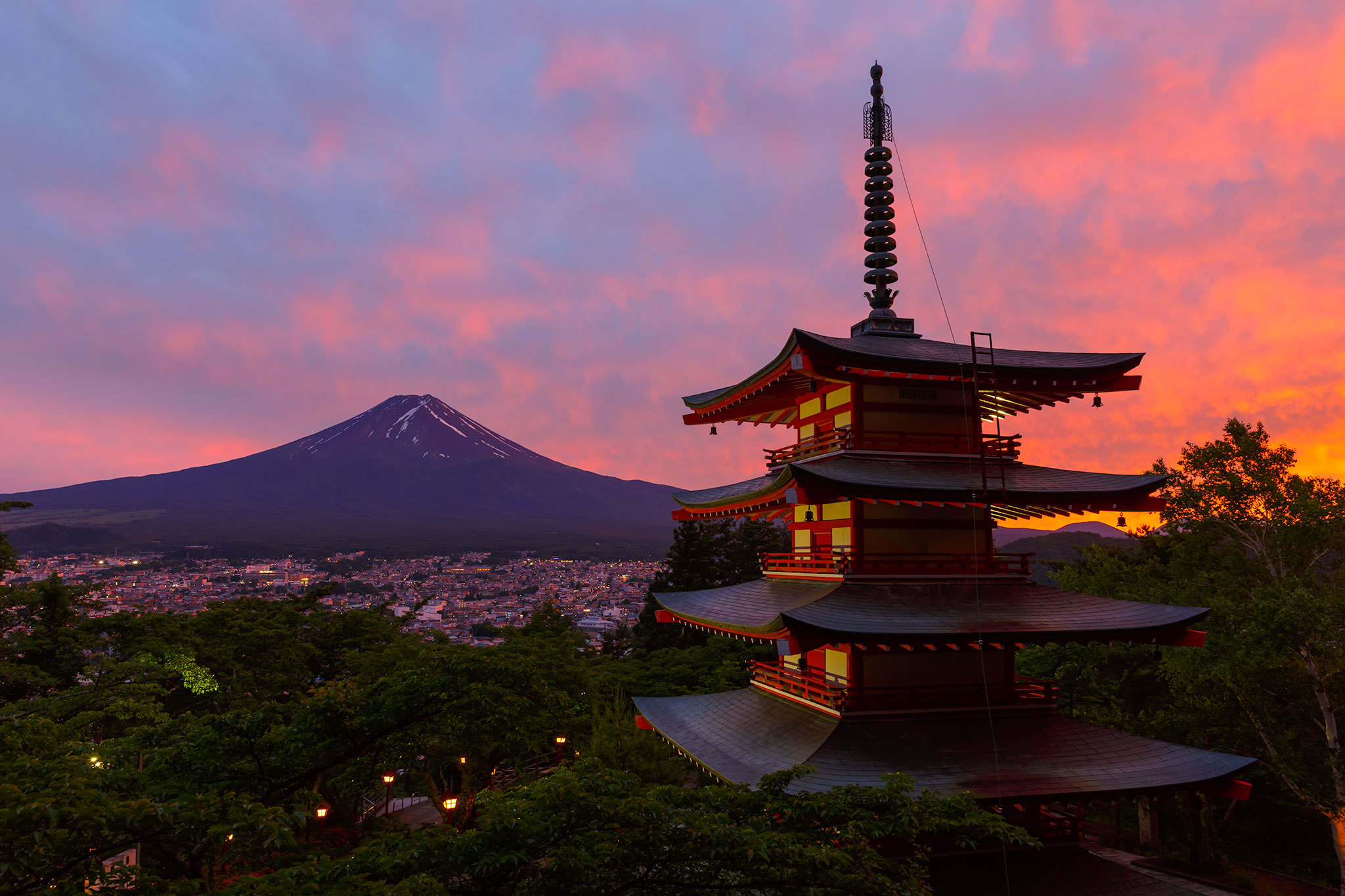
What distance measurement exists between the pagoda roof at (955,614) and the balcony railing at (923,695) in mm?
1378

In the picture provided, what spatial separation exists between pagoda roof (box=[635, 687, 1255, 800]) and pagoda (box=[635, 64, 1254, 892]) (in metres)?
0.04

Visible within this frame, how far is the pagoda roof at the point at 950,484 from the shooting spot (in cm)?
1160

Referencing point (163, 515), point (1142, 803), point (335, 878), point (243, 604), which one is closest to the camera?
point (335, 878)

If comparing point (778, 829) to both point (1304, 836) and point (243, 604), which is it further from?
point (243, 604)

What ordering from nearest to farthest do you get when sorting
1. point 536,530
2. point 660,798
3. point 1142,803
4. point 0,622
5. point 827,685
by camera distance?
point 660,798
point 827,685
point 1142,803
point 0,622
point 536,530

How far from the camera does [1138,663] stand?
77.7ft

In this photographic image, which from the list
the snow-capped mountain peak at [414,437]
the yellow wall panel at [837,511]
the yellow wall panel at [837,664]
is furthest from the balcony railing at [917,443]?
the snow-capped mountain peak at [414,437]

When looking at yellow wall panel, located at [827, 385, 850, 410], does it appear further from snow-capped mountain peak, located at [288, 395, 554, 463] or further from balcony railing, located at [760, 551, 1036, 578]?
snow-capped mountain peak, located at [288, 395, 554, 463]

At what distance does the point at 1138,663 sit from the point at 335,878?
26975 millimetres

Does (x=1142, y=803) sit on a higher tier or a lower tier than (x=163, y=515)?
lower

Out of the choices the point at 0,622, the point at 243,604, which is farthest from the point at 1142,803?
the point at 0,622

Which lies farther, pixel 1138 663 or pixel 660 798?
pixel 1138 663

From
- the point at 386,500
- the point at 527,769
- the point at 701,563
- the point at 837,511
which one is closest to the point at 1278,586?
the point at 837,511

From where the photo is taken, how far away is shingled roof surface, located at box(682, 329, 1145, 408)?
40.4 feet
